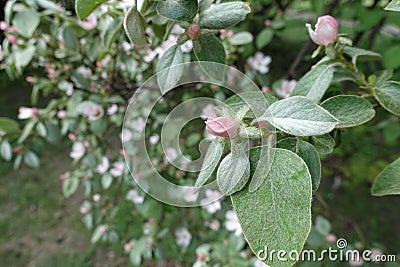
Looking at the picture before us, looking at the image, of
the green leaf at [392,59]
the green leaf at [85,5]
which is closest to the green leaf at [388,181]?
the green leaf at [85,5]

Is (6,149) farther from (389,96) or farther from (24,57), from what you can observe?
(389,96)

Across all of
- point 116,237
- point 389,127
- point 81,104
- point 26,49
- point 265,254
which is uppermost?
point 265,254

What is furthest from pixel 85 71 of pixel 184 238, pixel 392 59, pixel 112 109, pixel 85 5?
pixel 392 59

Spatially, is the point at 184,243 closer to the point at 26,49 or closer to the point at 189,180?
the point at 189,180

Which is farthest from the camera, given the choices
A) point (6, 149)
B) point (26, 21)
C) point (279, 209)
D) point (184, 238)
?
point (184, 238)

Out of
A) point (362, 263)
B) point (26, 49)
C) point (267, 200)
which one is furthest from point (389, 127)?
point (267, 200)

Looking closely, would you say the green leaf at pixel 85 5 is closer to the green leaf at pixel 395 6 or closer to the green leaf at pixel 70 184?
the green leaf at pixel 395 6
